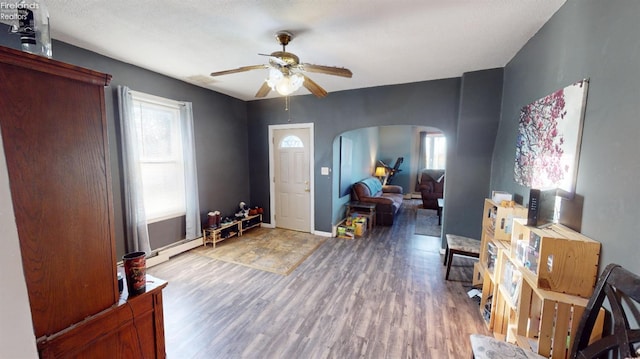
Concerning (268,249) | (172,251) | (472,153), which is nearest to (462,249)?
(472,153)

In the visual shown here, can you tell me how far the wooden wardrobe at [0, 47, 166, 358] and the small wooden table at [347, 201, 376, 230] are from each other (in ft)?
13.2

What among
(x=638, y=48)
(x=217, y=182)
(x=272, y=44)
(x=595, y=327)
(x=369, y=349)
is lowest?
(x=369, y=349)

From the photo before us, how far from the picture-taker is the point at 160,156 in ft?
10.8

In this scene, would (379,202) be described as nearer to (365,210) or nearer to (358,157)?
(365,210)

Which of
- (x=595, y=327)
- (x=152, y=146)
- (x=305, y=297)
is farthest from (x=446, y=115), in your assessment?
(x=152, y=146)

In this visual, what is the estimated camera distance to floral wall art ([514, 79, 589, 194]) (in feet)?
4.83

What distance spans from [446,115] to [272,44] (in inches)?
100

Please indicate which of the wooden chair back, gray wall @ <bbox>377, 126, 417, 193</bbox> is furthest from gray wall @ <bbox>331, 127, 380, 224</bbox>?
the wooden chair back

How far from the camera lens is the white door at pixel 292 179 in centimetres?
448

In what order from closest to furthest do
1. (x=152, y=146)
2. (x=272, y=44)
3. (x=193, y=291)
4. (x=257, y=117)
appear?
1. (x=272, y=44)
2. (x=193, y=291)
3. (x=152, y=146)
4. (x=257, y=117)

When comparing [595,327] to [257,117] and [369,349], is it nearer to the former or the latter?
[369,349]

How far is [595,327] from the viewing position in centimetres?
119

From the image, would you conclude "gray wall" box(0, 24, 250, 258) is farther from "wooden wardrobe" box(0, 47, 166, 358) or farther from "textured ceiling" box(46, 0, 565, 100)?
"wooden wardrobe" box(0, 47, 166, 358)

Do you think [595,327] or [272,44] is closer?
[595,327]
